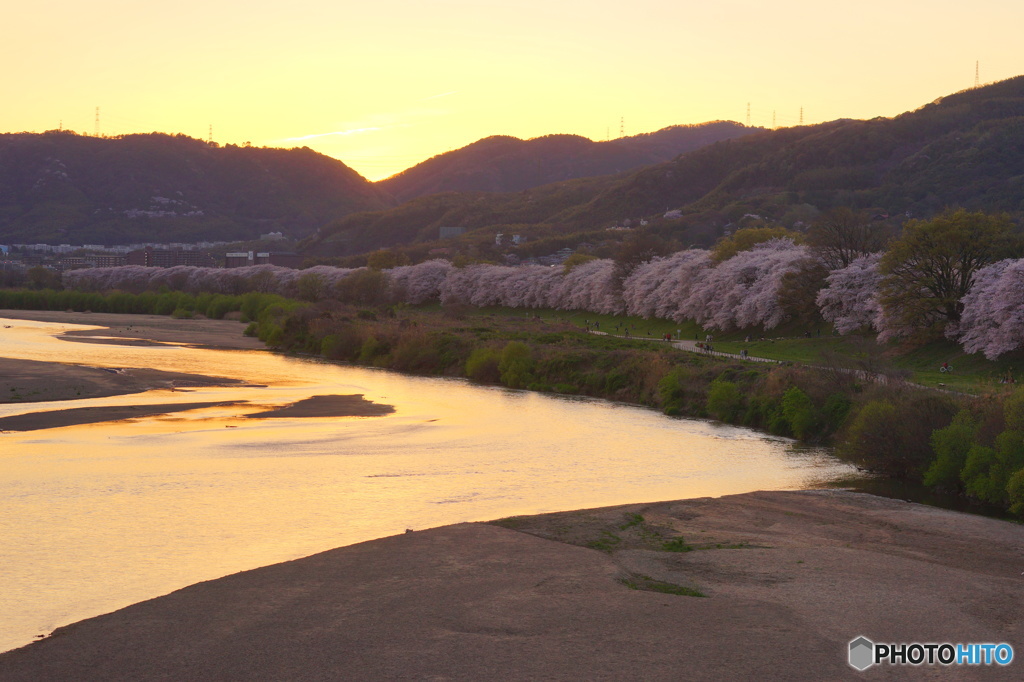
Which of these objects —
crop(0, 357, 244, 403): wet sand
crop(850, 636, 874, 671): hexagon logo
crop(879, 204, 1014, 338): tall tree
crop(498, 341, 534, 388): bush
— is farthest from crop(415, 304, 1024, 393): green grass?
crop(0, 357, 244, 403): wet sand

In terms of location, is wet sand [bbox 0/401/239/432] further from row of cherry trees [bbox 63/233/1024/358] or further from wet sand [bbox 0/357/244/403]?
row of cherry trees [bbox 63/233/1024/358]

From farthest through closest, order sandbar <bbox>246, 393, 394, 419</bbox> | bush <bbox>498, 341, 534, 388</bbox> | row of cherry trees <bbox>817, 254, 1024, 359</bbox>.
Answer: bush <bbox>498, 341, 534, 388</bbox> → row of cherry trees <bbox>817, 254, 1024, 359</bbox> → sandbar <bbox>246, 393, 394, 419</bbox>

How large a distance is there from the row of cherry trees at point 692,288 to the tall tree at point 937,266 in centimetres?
73

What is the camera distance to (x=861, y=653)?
12.2m

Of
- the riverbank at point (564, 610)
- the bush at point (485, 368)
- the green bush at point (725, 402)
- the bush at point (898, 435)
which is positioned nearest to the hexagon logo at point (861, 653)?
the riverbank at point (564, 610)

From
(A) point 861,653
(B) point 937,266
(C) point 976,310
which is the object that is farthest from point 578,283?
(A) point 861,653

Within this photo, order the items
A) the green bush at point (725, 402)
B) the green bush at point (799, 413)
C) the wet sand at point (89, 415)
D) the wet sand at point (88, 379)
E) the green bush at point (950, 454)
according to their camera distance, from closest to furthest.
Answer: the green bush at point (950, 454), the wet sand at point (89, 415), the green bush at point (799, 413), the green bush at point (725, 402), the wet sand at point (88, 379)

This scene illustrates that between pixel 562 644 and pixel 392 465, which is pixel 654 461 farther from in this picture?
pixel 562 644

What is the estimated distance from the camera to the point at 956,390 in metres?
34.8

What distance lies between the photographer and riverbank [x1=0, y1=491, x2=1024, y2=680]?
1180cm

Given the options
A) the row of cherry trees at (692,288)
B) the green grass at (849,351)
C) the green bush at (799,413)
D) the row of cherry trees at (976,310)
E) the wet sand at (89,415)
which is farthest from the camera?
the row of cherry trees at (692,288)

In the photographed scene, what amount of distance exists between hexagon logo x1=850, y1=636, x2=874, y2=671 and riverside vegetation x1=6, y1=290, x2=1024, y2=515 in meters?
12.1

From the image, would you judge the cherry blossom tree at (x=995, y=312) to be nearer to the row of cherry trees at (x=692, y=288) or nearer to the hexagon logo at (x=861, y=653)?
the row of cherry trees at (x=692, y=288)

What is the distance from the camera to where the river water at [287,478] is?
17094 millimetres
